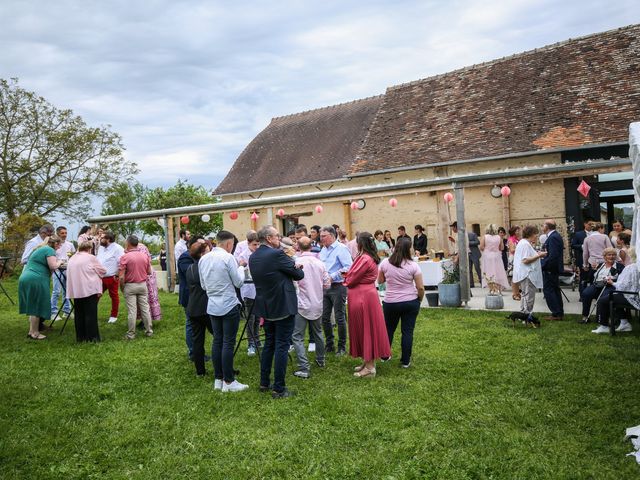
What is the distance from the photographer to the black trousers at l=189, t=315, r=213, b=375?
598 cm

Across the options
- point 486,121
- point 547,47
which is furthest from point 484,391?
point 547,47

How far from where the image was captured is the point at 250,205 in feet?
46.6

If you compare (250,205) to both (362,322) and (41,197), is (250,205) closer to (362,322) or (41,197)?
(362,322)

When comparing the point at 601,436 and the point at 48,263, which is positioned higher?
the point at 48,263

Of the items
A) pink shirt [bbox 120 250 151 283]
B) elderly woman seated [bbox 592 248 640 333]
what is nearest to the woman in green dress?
pink shirt [bbox 120 250 151 283]

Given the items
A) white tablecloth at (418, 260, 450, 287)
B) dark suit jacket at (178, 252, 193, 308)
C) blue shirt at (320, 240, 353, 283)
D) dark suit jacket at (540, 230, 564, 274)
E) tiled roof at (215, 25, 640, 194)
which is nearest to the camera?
blue shirt at (320, 240, 353, 283)

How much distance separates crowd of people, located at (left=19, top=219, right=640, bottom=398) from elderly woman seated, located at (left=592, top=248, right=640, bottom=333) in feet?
0.05

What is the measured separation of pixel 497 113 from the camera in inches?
632

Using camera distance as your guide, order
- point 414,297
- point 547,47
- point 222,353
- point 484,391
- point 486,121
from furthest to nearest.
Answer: point 547,47 < point 486,121 < point 414,297 < point 222,353 < point 484,391

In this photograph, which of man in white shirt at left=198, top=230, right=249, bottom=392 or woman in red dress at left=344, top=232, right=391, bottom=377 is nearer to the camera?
man in white shirt at left=198, top=230, right=249, bottom=392

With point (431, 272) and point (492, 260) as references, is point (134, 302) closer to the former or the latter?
point (431, 272)

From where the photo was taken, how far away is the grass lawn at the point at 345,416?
12.1ft

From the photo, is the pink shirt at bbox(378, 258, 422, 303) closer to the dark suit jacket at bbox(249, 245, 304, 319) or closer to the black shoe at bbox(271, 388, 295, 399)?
the dark suit jacket at bbox(249, 245, 304, 319)

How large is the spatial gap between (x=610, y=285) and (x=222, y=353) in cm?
624
